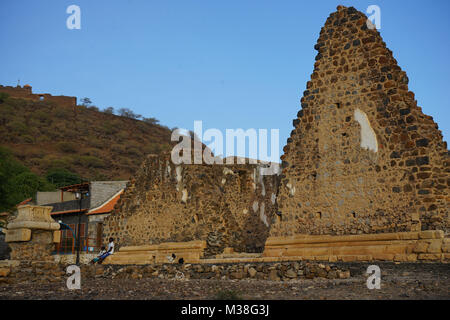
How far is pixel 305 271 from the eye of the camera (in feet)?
27.5

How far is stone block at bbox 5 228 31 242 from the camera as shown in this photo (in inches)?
532

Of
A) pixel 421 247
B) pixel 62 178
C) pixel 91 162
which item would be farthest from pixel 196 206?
pixel 91 162

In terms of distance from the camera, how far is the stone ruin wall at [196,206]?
1413 cm

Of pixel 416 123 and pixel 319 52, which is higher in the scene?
pixel 319 52

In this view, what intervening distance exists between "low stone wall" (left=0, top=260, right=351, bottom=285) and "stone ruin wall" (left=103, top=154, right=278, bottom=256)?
8.67 feet

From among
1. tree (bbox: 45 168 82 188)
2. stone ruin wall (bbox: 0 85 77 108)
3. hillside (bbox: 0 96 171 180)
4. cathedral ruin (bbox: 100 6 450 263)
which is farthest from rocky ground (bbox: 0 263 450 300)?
stone ruin wall (bbox: 0 85 77 108)

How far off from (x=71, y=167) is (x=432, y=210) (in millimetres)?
59944

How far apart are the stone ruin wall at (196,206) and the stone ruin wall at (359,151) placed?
326 centimetres

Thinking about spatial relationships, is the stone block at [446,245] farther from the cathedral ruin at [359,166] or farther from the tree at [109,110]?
the tree at [109,110]

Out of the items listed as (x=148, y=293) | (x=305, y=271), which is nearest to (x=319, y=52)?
(x=305, y=271)

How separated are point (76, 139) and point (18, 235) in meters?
64.9

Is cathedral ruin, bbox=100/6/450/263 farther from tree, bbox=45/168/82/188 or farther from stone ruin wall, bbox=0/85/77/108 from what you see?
stone ruin wall, bbox=0/85/77/108

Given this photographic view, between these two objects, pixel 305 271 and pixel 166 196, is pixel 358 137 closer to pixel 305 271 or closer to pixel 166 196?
pixel 305 271

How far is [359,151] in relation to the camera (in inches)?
400
